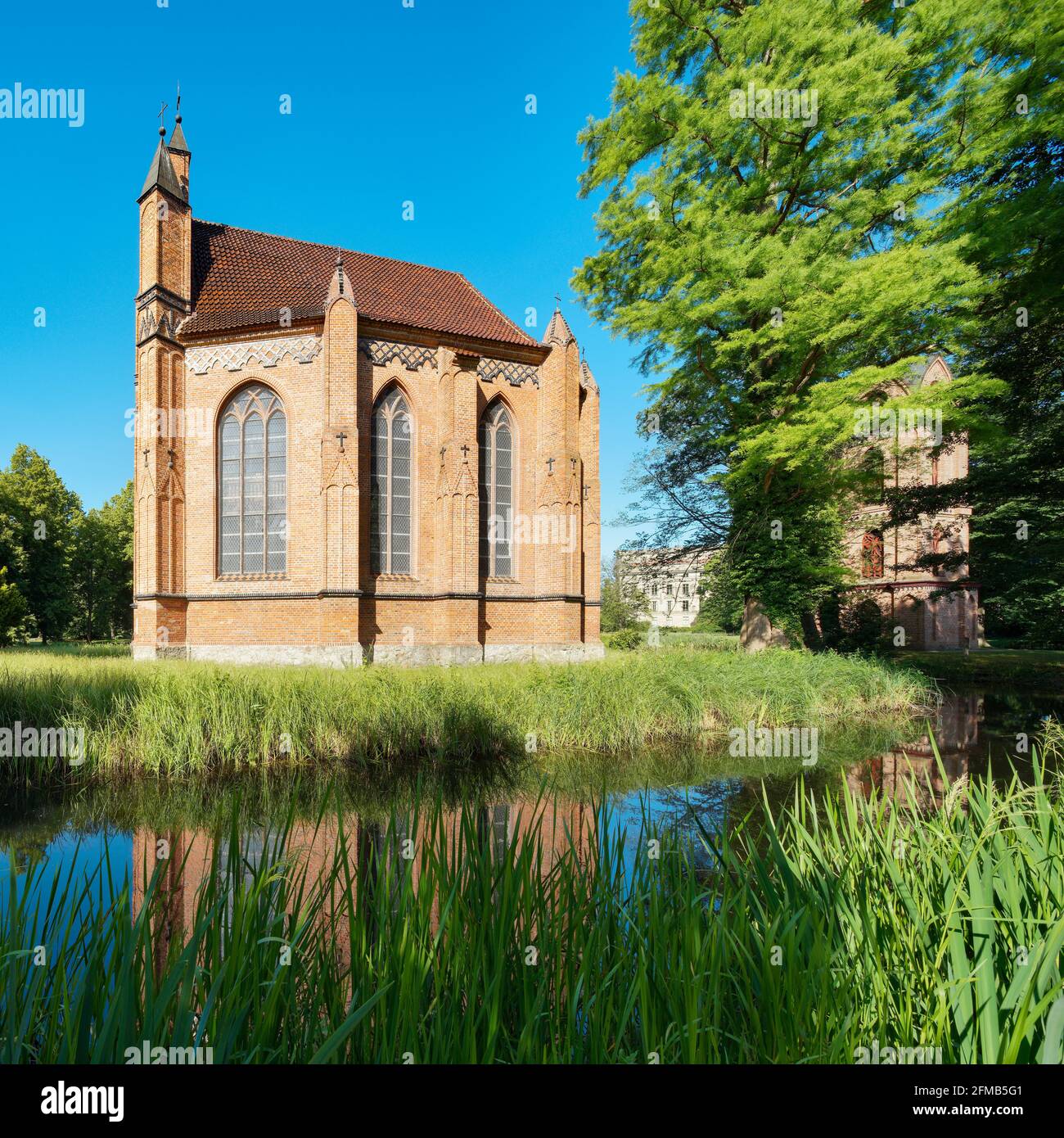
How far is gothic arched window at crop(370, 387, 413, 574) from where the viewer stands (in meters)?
16.1

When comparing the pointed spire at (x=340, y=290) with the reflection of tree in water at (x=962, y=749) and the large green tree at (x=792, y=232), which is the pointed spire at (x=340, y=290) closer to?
the large green tree at (x=792, y=232)

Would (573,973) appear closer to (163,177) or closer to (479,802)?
(479,802)

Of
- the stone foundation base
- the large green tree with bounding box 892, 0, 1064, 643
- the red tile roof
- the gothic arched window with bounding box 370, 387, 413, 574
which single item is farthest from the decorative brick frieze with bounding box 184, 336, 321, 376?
the large green tree with bounding box 892, 0, 1064, 643

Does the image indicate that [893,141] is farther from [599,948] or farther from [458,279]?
[599,948]

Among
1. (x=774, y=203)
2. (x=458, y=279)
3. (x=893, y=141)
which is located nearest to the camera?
(x=893, y=141)

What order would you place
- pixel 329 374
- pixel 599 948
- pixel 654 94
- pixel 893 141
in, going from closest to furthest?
pixel 599 948, pixel 893 141, pixel 654 94, pixel 329 374

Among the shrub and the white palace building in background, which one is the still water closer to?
the white palace building in background

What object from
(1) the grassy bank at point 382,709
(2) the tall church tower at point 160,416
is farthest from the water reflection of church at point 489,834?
(2) the tall church tower at point 160,416

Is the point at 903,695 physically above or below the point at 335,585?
below

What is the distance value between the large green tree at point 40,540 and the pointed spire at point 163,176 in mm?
19922

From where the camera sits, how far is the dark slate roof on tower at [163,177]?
1552 centimetres

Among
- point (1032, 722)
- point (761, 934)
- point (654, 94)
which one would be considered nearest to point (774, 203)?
point (654, 94)

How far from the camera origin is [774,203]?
1392cm
